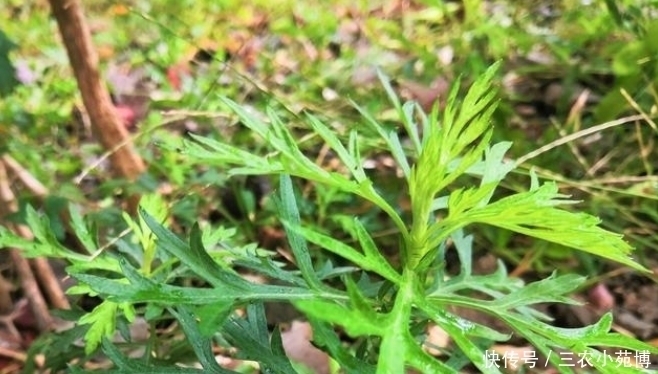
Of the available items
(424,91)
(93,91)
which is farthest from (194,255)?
(424,91)

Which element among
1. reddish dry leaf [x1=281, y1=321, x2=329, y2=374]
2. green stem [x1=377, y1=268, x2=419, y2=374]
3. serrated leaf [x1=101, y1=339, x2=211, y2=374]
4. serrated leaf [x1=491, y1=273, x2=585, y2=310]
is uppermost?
green stem [x1=377, y1=268, x2=419, y2=374]

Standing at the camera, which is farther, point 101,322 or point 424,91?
point 424,91

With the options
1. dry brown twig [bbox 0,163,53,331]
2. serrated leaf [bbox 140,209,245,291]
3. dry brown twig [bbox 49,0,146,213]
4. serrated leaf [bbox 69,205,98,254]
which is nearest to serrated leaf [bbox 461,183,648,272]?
serrated leaf [bbox 140,209,245,291]

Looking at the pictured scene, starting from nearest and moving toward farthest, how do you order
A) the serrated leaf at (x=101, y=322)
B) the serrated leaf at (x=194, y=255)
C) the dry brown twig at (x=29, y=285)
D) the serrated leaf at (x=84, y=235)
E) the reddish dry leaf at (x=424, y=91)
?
the serrated leaf at (x=194, y=255) → the serrated leaf at (x=101, y=322) → the serrated leaf at (x=84, y=235) → the dry brown twig at (x=29, y=285) → the reddish dry leaf at (x=424, y=91)

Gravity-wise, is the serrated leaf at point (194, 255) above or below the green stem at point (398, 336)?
above

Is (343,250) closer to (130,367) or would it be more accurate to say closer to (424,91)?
(130,367)

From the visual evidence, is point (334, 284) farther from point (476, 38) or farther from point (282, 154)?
point (476, 38)

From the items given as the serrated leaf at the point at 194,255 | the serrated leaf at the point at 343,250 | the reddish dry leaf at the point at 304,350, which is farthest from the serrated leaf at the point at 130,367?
the reddish dry leaf at the point at 304,350

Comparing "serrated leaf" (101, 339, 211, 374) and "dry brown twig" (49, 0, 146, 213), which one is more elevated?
"dry brown twig" (49, 0, 146, 213)

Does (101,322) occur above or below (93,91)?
below

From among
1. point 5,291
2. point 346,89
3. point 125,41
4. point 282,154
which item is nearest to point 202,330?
point 282,154

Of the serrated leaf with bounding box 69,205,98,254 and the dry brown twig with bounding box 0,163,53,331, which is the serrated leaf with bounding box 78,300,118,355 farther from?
the dry brown twig with bounding box 0,163,53,331

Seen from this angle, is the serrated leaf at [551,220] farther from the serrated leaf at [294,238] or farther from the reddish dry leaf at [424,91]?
the reddish dry leaf at [424,91]
